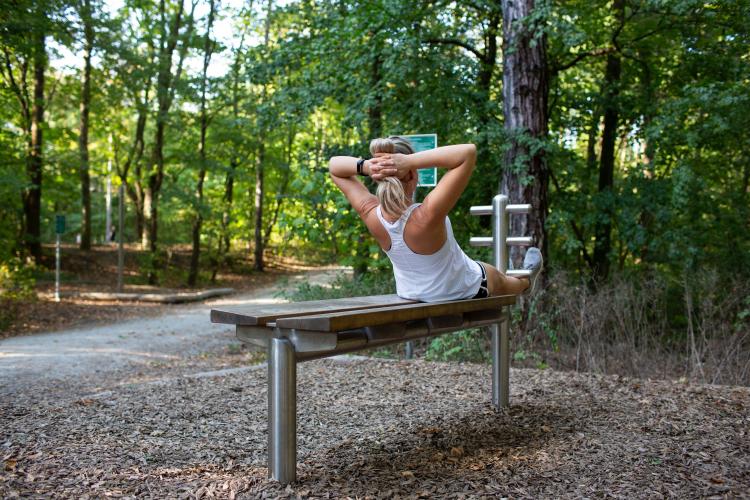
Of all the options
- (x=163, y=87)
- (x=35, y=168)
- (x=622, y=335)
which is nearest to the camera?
(x=622, y=335)

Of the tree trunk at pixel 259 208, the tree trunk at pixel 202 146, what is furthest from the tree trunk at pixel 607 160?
the tree trunk at pixel 259 208

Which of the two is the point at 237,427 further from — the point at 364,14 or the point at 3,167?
the point at 3,167

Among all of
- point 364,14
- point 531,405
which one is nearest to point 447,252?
point 531,405

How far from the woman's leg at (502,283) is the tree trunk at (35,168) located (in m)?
13.5

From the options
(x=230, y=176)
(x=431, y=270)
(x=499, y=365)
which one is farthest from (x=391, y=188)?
(x=230, y=176)

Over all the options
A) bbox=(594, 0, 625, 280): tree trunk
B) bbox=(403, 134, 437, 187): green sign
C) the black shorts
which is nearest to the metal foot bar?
the black shorts

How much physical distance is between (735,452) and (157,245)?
56.0ft

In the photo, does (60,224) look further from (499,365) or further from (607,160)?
(499,365)

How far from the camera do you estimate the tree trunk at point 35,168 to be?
14.9 metres

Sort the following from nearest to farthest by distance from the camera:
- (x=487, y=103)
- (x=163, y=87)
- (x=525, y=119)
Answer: (x=525, y=119) < (x=487, y=103) < (x=163, y=87)

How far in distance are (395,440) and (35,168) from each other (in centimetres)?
1516

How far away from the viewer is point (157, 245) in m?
A: 18.2

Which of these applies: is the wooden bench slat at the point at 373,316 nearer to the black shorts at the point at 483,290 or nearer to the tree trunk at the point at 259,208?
the black shorts at the point at 483,290

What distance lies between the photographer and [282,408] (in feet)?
8.96
